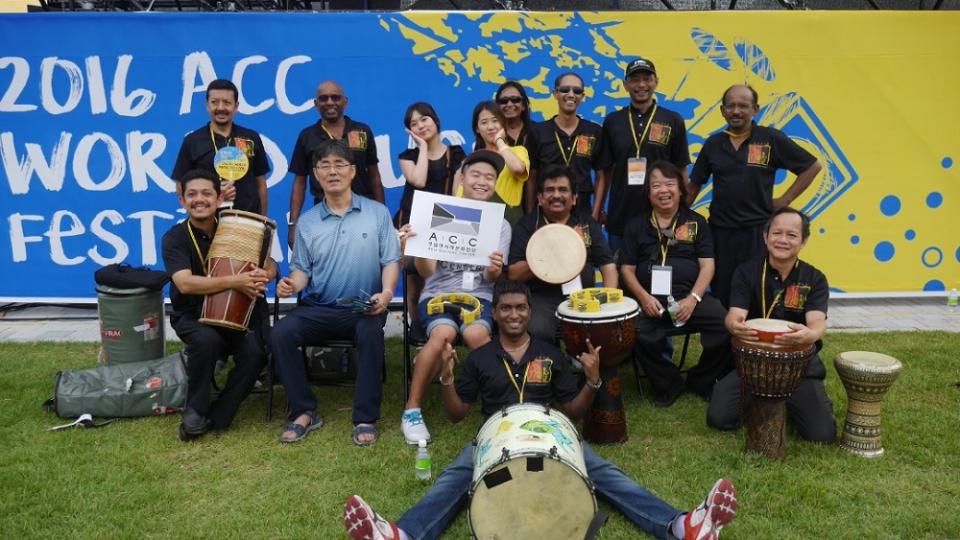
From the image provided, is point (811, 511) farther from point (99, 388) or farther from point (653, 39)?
point (653, 39)

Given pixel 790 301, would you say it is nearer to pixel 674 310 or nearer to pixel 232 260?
pixel 674 310

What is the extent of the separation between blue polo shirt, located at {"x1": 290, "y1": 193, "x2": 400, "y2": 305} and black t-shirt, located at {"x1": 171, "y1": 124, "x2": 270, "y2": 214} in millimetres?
837

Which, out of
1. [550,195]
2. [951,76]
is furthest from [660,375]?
[951,76]

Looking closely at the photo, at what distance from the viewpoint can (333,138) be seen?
5316 millimetres

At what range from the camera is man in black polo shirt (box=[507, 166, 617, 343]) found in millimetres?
4559

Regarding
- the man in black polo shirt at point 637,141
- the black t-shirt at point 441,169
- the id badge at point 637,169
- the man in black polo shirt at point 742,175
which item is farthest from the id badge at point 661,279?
the black t-shirt at point 441,169

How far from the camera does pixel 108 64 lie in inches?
264

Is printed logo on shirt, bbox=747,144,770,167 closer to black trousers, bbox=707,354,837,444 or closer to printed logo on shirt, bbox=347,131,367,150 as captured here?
black trousers, bbox=707,354,837,444

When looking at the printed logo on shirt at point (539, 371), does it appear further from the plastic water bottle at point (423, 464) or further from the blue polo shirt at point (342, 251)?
the blue polo shirt at point (342, 251)

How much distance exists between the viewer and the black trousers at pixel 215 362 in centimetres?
432

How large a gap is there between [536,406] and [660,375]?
1.78 metres

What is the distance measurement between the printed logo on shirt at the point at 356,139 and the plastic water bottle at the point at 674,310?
7.80 ft

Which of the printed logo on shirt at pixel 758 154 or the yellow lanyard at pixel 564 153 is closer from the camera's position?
the printed logo on shirt at pixel 758 154

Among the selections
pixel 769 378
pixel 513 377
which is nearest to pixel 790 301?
pixel 769 378
